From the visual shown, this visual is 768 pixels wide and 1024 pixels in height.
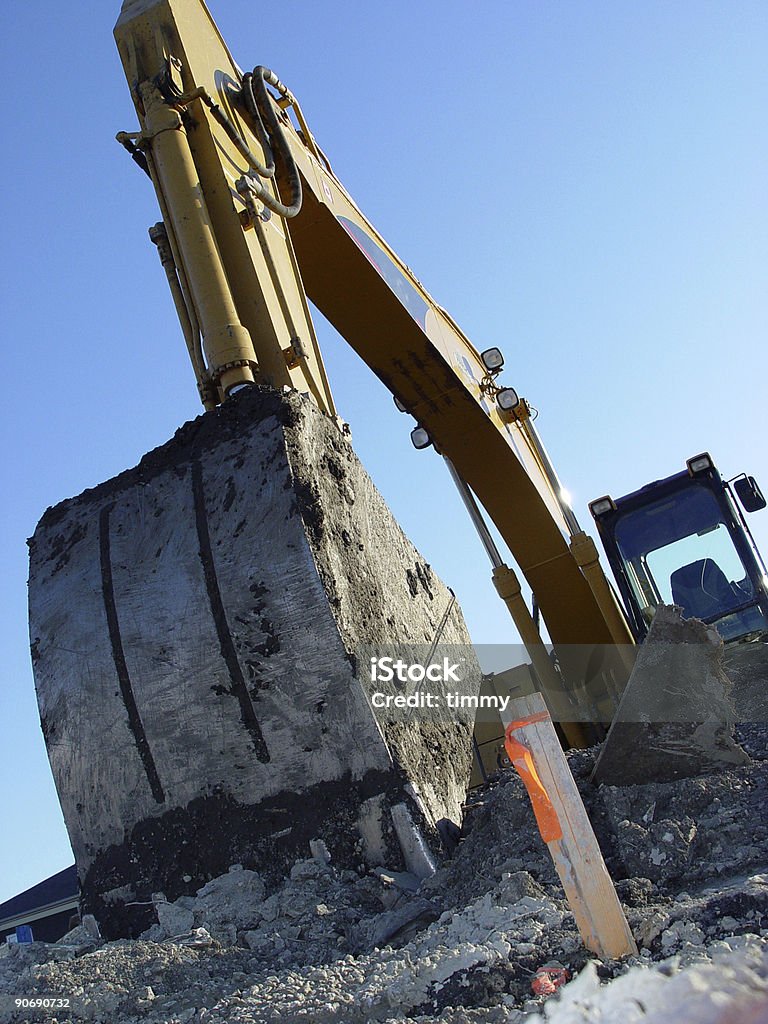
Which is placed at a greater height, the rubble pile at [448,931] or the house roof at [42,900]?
the house roof at [42,900]

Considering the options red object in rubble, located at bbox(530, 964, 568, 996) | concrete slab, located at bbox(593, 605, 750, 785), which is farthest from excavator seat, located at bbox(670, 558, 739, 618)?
red object in rubble, located at bbox(530, 964, 568, 996)

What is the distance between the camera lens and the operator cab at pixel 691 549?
659 cm

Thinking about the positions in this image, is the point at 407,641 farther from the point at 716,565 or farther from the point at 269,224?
the point at 716,565

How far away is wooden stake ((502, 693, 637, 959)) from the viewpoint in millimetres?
2318

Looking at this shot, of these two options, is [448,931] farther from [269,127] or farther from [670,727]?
[269,127]

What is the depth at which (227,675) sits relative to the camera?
338 cm

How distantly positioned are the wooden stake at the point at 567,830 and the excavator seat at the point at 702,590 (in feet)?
14.3

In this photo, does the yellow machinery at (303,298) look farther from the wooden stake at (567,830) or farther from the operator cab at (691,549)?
the wooden stake at (567,830)

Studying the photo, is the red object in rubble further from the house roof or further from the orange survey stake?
the house roof

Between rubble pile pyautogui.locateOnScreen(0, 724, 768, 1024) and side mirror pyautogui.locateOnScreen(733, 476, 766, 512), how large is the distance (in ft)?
11.3

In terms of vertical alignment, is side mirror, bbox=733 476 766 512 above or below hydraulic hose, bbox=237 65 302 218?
below

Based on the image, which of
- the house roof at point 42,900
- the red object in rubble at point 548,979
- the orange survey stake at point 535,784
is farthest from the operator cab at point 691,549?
the house roof at point 42,900

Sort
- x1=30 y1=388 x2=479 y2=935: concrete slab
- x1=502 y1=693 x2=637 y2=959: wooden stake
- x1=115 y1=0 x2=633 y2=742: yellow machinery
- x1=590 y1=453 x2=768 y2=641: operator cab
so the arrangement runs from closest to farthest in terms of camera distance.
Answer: x1=502 y1=693 x2=637 y2=959: wooden stake
x1=30 y1=388 x2=479 y2=935: concrete slab
x1=115 y1=0 x2=633 y2=742: yellow machinery
x1=590 y1=453 x2=768 y2=641: operator cab

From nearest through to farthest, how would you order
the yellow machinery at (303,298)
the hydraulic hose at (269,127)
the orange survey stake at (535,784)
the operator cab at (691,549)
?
1. the orange survey stake at (535,784)
2. the yellow machinery at (303,298)
3. the hydraulic hose at (269,127)
4. the operator cab at (691,549)
